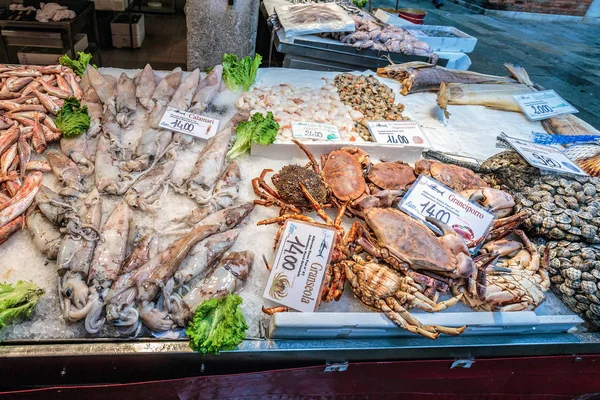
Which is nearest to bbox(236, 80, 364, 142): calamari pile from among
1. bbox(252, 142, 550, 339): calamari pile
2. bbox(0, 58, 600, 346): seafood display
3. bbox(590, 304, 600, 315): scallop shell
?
bbox(0, 58, 600, 346): seafood display

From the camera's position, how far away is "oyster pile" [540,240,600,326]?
80.3 inches

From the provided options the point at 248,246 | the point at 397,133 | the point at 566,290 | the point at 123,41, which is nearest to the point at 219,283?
the point at 248,246

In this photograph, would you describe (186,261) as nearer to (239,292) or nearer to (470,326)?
(239,292)

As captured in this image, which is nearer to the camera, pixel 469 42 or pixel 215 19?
pixel 215 19

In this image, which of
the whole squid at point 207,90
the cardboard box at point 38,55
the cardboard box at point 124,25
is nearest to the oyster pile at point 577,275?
the whole squid at point 207,90

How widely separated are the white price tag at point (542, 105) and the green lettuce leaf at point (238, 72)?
284cm

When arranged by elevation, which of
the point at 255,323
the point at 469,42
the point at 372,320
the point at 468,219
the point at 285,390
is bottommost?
the point at 285,390

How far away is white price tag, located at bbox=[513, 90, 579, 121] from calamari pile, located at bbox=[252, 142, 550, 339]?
1888 mm

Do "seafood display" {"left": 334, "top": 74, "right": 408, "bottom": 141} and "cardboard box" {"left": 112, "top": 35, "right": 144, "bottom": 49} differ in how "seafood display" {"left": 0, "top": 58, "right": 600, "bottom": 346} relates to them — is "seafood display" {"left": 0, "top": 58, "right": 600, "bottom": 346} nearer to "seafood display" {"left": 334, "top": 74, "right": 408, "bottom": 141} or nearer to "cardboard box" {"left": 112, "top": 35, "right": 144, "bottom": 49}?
"seafood display" {"left": 334, "top": 74, "right": 408, "bottom": 141}

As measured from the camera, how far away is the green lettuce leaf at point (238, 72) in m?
3.51

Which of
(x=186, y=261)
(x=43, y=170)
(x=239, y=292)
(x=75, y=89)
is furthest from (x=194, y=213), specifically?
(x=75, y=89)

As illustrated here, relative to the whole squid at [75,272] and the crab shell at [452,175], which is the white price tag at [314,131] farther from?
the whole squid at [75,272]

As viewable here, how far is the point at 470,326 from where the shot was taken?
1.87 m

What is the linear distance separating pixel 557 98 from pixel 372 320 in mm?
3836
